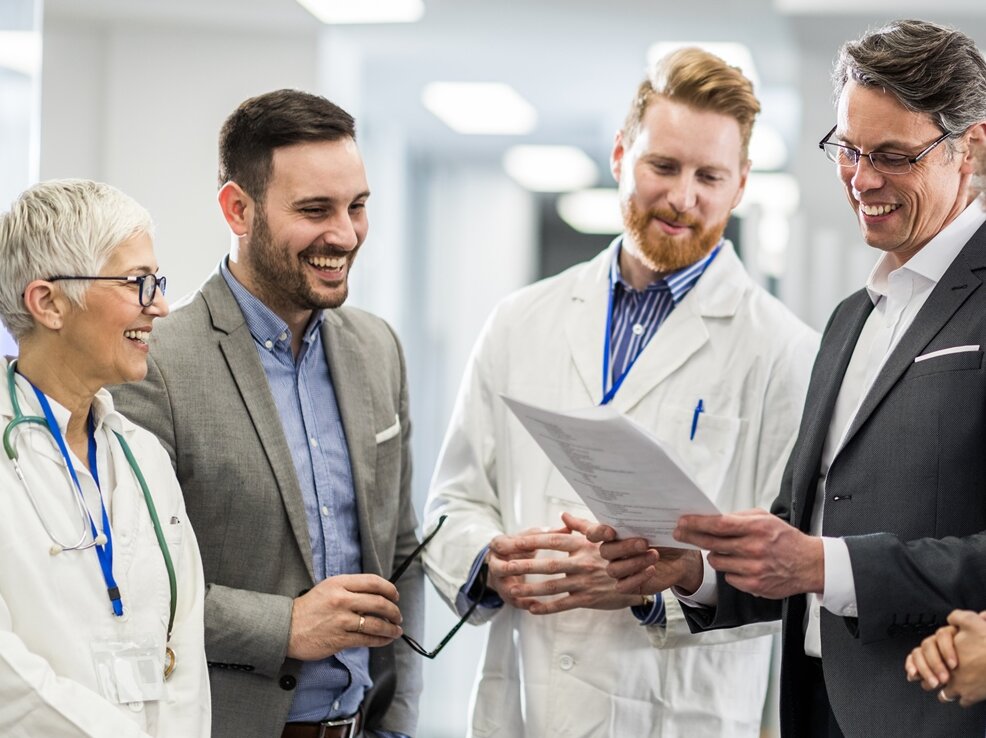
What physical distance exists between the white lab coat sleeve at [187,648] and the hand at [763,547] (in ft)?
2.64

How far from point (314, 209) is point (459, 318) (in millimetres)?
6905

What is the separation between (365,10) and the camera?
16.8ft

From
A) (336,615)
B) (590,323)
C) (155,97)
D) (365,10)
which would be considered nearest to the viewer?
(336,615)

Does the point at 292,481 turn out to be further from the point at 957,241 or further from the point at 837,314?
the point at 957,241

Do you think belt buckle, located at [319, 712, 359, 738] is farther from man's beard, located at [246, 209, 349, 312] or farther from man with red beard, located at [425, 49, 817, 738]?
man's beard, located at [246, 209, 349, 312]

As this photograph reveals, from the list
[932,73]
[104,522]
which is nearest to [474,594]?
[104,522]

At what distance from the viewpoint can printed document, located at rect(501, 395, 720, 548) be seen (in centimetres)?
176

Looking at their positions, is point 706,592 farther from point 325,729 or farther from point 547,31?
point 547,31

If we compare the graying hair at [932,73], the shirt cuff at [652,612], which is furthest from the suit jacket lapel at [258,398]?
the graying hair at [932,73]

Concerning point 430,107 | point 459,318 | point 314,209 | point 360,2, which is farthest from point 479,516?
point 459,318

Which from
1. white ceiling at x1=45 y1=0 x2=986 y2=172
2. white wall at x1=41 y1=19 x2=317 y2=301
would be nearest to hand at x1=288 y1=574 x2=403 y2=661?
white wall at x1=41 y1=19 x2=317 y2=301

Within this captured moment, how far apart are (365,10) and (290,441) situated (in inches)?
127

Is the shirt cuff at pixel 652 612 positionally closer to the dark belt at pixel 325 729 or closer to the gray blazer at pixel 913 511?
the gray blazer at pixel 913 511

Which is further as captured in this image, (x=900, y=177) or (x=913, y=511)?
(x=900, y=177)
